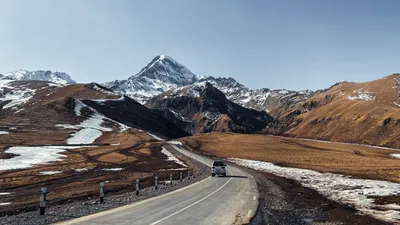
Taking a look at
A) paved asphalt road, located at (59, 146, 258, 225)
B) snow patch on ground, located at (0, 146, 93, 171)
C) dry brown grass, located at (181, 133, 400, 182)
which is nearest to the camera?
paved asphalt road, located at (59, 146, 258, 225)

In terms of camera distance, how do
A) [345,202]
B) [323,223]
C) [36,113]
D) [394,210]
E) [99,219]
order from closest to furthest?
1. [99,219]
2. [323,223]
3. [394,210]
4. [345,202]
5. [36,113]

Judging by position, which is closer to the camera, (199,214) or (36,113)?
(199,214)

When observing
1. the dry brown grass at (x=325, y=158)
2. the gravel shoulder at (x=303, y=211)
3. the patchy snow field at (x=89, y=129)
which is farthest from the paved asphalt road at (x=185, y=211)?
the patchy snow field at (x=89, y=129)

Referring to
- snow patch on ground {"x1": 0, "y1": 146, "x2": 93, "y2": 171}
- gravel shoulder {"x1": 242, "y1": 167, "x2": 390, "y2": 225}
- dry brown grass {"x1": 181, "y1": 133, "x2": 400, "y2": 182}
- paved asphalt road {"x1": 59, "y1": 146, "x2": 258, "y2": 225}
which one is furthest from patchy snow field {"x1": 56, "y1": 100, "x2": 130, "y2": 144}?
gravel shoulder {"x1": 242, "y1": 167, "x2": 390, "y2": 225}

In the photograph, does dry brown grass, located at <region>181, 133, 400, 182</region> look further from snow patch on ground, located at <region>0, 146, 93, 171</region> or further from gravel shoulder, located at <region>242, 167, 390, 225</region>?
snow patch on ground, located at <region>0, 146, 93, 171</region>

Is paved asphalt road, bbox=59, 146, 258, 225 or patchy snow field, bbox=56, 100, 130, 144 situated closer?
paved asphalt road, bbox=59, 146, 258, 225

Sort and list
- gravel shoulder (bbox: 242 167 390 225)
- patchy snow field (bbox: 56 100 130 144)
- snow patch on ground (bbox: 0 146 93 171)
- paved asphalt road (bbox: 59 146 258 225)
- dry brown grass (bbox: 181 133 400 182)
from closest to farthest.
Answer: paved asphalt road (bbox: 59 146 258 225) < gravel shoulder (bbox: 242 167 390 225) < dry brown grass (bbox: 181 133 400 182) < snow patch on ground (bbox: 0 146 93 171) < patchy snow field (bbox: 56 100 130 144)

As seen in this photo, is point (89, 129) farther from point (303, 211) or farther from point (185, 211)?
point (303, 211)

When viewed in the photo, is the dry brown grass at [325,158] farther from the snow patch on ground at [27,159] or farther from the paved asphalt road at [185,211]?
the snow patch on ground at [27,159]

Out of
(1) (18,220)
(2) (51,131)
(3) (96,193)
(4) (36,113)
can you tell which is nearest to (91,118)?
(4) (36,113)

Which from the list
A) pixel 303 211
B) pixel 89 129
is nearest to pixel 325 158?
pixel 303 211

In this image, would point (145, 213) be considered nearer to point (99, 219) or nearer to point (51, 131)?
point (99, 219)

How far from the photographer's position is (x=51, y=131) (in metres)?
149

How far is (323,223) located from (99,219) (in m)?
10.5
